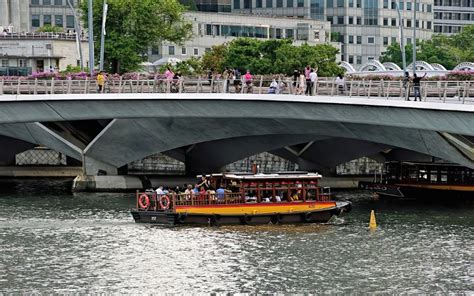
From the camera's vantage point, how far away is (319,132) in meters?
86.6

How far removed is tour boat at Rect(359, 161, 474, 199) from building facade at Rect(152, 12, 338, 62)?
7035 cm

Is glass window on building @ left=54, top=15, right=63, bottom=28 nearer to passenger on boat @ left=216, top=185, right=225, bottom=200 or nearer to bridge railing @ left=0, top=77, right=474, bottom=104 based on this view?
bridge railing @ left=0, top=77, right=474, bottom=104

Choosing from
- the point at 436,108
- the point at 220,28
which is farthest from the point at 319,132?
the point at 220,28

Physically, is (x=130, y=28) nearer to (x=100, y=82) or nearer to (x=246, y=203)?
(x=100, y=82)

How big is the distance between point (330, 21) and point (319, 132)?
→ 104378 mm

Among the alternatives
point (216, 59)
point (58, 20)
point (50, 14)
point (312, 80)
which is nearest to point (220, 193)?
point (312, 80)

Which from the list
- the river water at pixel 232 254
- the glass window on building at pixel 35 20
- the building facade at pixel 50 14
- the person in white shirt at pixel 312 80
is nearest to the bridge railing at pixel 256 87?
the person in white shirt at pixel 312 80

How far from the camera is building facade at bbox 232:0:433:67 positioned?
619 feet

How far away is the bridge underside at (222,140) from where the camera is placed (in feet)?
274

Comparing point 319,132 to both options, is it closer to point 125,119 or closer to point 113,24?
point 125,119

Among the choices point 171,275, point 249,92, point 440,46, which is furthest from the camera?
point 440,46

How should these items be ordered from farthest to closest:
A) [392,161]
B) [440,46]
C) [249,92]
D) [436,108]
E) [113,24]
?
[440,46] → [113,24] → [392,161] → [249,92] → [436,108]

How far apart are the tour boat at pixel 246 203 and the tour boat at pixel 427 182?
614 inches

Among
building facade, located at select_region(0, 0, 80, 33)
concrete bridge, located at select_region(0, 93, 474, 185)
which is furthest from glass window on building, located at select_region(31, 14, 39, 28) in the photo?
concrete bridge, located at select_region(0, 93, 474, 185)
